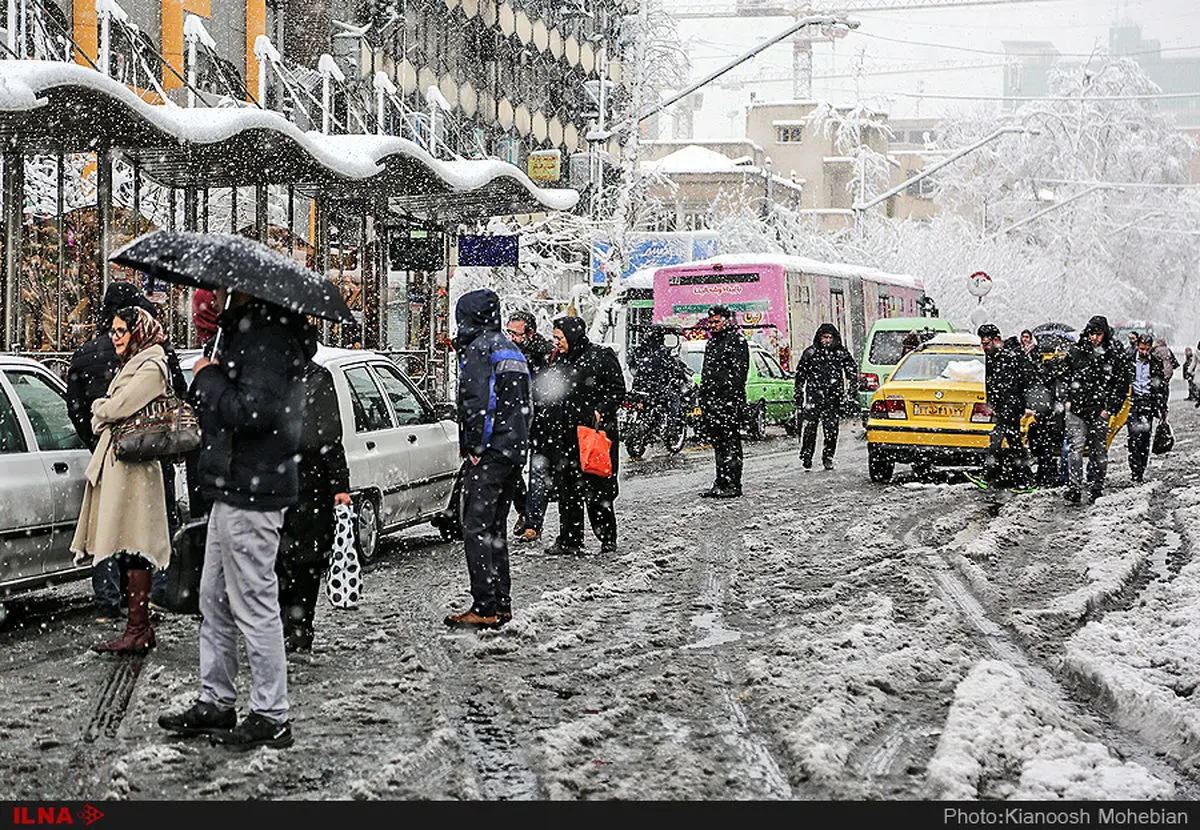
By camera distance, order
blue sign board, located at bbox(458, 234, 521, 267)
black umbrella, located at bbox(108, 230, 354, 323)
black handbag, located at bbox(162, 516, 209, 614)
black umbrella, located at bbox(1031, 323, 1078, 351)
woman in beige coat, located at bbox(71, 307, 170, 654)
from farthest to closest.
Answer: blue sign board, located at bbox(458, 234, 521, 267) < black umbrella, located at bbox(1031, 323, 1078, 351) < woman in beige coat, located at bbox(71, 307, 170, 654) < black handbag, located at bbox(162, 516, 209, 614) < black umbrella, located at bbox(108, 230, 354, 323)

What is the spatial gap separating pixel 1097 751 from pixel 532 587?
16.9 ft

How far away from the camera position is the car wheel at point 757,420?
2861cm

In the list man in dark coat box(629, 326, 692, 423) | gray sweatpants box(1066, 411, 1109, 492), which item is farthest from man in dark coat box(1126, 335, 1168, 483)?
man in dark coat box(629, 326, 692, 423)

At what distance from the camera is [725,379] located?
17.0 metres

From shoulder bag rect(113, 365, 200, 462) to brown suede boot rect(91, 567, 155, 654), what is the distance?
23.5 inches

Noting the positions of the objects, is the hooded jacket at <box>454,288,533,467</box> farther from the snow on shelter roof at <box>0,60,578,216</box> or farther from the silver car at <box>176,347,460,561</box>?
the snow on shelter roof at <box>0,60,578,216</box>

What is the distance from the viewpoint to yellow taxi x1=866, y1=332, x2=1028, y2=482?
18781mm

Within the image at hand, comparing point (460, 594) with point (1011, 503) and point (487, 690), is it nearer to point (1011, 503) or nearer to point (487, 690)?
point (487, 690)

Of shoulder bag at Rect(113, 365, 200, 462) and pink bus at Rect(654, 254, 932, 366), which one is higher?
pink bus at Rect(654, 254, 932, 366)

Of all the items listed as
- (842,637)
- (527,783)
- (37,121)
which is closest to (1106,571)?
(842,637)

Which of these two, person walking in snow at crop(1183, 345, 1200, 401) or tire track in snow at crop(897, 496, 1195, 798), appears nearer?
tire track in snow at crop(897, 496, 1195, 798)

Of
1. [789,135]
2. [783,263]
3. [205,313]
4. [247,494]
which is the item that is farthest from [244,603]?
[789,135]

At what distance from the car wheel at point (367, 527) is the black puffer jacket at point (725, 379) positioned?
18.1ft

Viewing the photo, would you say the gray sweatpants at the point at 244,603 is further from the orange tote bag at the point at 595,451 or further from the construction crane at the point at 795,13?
the construction crane at the point at 795,13
